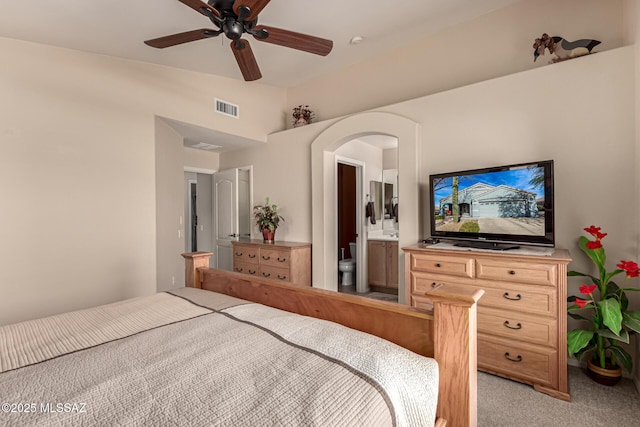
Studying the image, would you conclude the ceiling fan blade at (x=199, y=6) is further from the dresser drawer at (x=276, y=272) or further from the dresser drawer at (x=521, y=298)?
the dresser drawer at (x=276, y=272)

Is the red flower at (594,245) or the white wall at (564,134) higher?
the white wall at (564,134)

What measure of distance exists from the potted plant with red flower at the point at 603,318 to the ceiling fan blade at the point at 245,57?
2.74 m

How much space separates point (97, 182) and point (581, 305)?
4.07m

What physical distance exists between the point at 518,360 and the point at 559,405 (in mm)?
316

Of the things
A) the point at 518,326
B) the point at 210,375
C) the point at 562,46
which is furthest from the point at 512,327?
the point at 562,46

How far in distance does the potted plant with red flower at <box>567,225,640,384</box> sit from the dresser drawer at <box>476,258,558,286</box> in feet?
0.69

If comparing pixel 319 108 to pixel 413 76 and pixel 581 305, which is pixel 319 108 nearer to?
pixel 413 76

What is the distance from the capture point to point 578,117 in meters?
2.39

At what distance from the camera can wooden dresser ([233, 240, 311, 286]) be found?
152 inches

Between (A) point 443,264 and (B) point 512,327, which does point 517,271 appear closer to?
(B) point 512,327

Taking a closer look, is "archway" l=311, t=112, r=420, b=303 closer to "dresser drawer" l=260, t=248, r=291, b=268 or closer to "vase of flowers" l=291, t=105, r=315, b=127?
"dresser drawer" l=260, t=248, r=291, b=268

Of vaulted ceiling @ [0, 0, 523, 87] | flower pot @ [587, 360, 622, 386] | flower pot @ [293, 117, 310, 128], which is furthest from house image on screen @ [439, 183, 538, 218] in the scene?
flower pot @ [293, 117, 310, 128]

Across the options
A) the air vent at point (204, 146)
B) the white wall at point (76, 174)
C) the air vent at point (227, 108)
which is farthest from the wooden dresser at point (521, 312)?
the air vent at point (204, 146)

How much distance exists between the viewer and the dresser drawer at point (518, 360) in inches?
82.6
